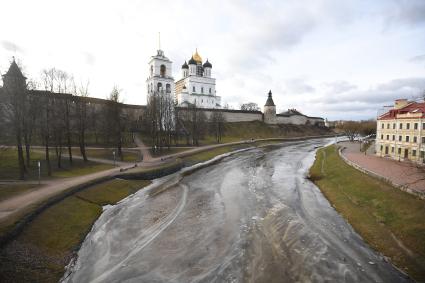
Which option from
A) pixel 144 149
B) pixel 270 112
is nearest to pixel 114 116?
pixel 144 149

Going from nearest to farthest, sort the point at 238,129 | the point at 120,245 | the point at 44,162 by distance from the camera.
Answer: the point at 120,245 < the point at 44,162 < the point at 238,129

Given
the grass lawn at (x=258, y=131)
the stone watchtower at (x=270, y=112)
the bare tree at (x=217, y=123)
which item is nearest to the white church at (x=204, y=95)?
the stone watchtower at (x=270, y=112)

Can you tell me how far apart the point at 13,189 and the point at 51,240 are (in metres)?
8.98

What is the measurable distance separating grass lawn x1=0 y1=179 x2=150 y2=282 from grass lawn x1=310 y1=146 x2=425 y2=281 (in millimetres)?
17019

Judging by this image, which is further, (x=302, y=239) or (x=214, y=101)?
(x=214, y=101)

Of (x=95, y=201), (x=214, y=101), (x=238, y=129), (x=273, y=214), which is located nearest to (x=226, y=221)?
(x=273, y=214)

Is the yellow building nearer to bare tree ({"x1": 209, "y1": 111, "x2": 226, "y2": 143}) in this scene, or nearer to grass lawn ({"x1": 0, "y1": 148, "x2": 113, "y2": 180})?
bare tree ({"x1": 209, "y1": 111, "x2": 226, "y2": 143})

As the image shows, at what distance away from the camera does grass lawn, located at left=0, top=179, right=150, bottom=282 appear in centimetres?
1299

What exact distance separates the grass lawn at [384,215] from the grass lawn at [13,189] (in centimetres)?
2414

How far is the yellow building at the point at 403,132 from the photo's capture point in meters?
36.1

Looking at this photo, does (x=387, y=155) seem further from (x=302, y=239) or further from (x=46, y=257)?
(x=46, y=257)

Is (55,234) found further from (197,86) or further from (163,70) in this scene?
(197,86)

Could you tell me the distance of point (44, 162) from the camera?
32.7 meters

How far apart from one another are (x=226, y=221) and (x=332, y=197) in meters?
11.3
